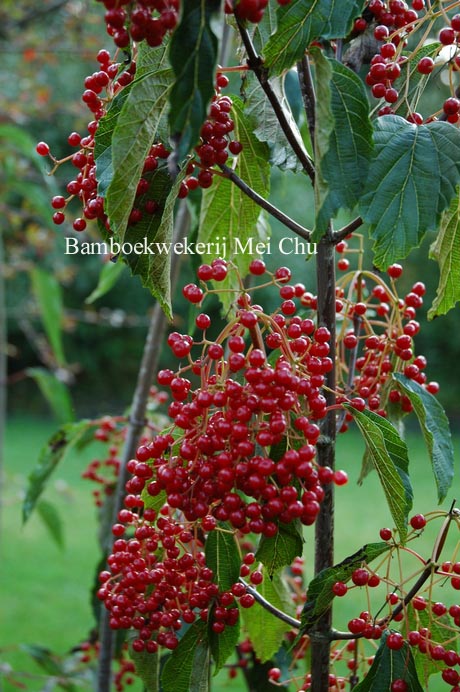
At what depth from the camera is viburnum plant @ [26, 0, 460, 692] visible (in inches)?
20.4

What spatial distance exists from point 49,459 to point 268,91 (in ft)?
2.44

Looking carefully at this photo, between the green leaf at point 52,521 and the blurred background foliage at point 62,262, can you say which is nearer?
the green leaf at point 52,521

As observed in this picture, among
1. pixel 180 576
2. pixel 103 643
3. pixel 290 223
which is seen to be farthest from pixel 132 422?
pixel 290 223

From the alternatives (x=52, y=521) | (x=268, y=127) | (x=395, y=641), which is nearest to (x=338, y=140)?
(x=268, y=127)

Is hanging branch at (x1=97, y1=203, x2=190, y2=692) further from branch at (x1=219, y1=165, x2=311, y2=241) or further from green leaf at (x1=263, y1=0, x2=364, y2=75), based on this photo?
green leaf at (x1=263, y1=0, x2=364, y2=75)

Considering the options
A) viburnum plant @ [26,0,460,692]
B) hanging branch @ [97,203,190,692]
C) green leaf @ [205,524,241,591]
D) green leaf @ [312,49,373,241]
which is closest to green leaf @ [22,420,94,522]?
hanging branch @ [97,203,190,692]

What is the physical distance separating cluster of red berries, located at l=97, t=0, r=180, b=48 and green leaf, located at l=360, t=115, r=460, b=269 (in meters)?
0.17

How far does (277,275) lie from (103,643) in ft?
2.16

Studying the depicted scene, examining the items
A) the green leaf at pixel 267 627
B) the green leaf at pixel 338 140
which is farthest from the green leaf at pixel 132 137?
the green leaf at pixel 267 627

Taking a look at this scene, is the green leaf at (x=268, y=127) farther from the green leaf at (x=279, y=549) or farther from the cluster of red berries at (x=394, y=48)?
the green leaf at (x=279, y=549)

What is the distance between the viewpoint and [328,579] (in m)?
0.61

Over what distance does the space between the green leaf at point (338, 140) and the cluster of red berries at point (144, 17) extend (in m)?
0.11

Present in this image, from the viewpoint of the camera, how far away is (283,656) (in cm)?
102

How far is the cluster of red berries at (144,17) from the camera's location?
1.53 feet
